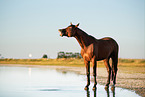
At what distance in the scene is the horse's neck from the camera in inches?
433

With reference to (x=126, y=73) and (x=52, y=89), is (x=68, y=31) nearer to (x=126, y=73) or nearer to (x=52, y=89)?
(x=52, y=89)

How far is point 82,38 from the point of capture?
11.1 meters

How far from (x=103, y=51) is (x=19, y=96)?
4.39m

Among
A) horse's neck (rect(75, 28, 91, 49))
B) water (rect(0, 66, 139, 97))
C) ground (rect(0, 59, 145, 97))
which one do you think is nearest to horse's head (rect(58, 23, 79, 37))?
horse's neck (rect(75, 28, 91, 49))

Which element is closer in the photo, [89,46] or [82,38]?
[89,46]

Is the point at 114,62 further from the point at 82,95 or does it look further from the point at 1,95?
the point at 1,95

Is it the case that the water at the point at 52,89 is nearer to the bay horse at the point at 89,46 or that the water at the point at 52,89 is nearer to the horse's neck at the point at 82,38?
the bay horse at the point at 89,46

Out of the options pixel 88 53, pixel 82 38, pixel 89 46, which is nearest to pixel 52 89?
pixel 88 53

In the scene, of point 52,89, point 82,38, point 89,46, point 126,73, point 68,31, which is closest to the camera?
point 68,31

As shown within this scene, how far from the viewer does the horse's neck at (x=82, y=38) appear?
36.1 ft

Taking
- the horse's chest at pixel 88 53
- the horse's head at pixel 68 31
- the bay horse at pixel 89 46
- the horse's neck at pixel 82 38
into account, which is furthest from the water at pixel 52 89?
the horse's head at pixel 68 31

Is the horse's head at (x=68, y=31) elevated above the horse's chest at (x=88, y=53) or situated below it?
above

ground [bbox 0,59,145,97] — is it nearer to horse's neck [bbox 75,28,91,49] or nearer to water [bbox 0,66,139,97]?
water [bbox 0,66,139,97]

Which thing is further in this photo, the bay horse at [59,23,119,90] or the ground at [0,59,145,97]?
the ground at [0,59,145,97]
